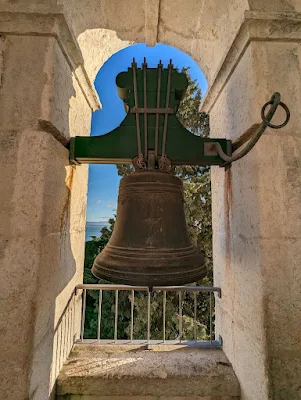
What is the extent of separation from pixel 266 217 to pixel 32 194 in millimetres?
1106

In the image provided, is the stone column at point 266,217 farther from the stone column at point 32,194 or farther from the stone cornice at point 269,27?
the stone column at point 32,194

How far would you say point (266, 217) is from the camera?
3.58 feet

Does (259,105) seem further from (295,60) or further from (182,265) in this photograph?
(182,265)

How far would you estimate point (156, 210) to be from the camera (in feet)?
3.49

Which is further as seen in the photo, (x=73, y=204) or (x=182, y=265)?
(x=73, y=204)

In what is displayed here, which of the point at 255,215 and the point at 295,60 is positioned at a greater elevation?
the point at 295,60

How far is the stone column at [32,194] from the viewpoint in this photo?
103 cm

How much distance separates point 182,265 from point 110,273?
30 centimetres

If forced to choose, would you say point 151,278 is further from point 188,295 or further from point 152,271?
point 188,295

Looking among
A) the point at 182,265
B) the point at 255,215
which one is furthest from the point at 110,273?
the point at 255,215

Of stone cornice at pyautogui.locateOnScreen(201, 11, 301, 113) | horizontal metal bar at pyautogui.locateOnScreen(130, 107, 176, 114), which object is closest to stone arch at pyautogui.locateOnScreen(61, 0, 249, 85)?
stone cornice at pyautogui.locateOnScreen(201, 11, 301, 113)

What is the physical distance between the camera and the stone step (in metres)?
1.30

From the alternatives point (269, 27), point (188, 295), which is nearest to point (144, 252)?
point (269, 27)

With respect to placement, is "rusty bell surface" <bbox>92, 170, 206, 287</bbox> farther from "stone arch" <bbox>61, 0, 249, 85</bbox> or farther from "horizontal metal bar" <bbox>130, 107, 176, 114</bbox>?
"stone arch" <bbox>61, 0, 249, 85</bbox>
